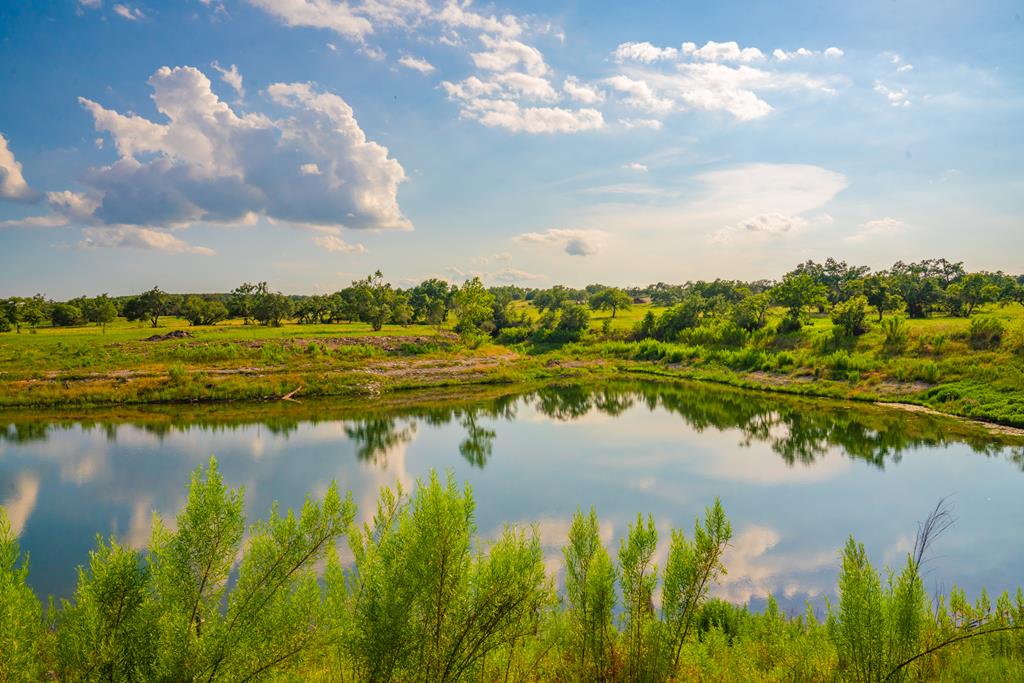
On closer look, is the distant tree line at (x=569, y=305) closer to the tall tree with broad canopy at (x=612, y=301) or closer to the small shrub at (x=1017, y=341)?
the tall tree with broad canopy at (x=612, y=301)

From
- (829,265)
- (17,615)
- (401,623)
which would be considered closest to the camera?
(17,615)

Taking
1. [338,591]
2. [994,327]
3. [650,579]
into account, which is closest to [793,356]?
[994,327]

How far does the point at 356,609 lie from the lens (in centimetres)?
522

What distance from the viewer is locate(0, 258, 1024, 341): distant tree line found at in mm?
52781

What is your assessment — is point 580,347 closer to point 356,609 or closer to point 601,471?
point 601,471

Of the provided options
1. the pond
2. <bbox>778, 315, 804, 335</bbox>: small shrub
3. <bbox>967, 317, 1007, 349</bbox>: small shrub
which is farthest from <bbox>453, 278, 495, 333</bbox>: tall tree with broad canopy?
<bbox>967, 317, 1007, 349</bbox>: small shrub

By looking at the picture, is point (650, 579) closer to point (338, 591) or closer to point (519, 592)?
point (519, 592)

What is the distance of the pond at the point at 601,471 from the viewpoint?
46.9ft

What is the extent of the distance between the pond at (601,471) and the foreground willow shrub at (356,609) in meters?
6.69

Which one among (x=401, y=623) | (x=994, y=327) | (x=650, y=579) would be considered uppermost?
(x=994, y=327)

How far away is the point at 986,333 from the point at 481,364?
3949 centimetres

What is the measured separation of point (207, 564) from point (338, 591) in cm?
128

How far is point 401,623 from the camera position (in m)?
5.02

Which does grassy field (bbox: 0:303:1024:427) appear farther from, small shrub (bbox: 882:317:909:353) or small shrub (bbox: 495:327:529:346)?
small shrub (bbox: 495:327:529:346)
